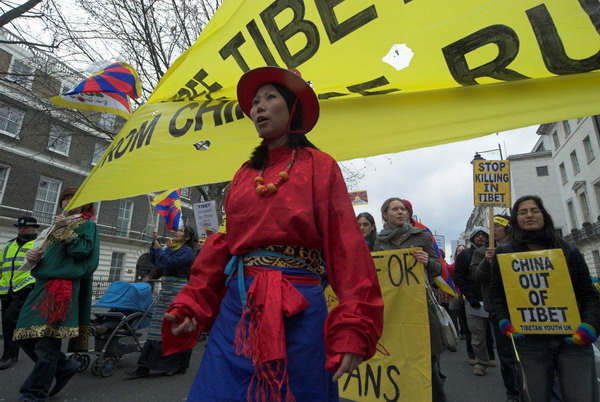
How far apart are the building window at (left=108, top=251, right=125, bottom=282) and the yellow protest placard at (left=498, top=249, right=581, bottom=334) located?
2679 centimetres

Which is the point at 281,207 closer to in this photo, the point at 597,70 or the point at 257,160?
the point at 257,160

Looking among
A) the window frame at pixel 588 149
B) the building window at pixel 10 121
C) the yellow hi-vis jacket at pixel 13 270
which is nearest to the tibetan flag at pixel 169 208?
the yellow hi-vis jacket at pixel 13 270

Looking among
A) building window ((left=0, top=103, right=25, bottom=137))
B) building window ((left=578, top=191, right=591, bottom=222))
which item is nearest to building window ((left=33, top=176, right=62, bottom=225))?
building window ((left=0, top=103, right=25, bottom=137))

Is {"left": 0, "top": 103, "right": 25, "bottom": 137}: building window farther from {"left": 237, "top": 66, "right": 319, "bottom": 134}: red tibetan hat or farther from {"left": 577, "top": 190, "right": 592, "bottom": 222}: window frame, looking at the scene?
{"left": 577, "top": 190, "right": 592, "bottom": 222}: window frame

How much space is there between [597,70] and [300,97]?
1.16 meters

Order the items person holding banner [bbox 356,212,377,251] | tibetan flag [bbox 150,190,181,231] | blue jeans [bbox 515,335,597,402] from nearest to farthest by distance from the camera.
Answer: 1. blue jeans [bbox 515,335,597,402]
2. person holding banner [bbox 356,212,377,251]
3. tibetan flag [bbox 150,190,181,231]

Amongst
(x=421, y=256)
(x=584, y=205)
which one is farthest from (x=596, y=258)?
(x=421, y=256)

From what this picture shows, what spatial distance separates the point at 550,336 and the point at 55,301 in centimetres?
409

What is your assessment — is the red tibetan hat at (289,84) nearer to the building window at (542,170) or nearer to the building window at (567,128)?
the building window at (567,128)

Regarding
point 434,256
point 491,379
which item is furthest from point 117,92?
point 491,379

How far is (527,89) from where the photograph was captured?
1.48 m

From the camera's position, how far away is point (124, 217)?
26.9 m

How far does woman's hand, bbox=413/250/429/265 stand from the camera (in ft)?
11.0

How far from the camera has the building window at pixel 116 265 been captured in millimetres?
25383
